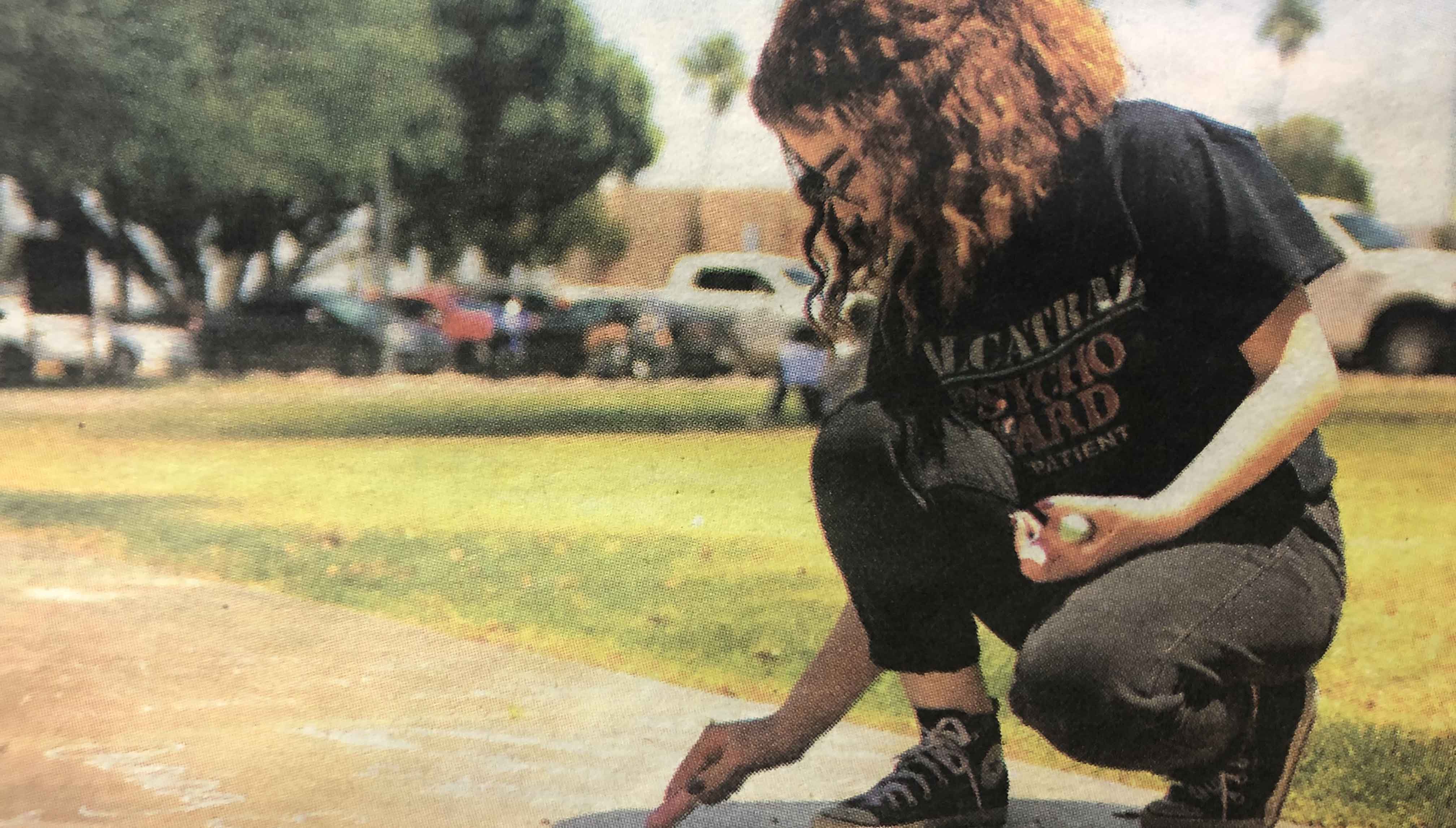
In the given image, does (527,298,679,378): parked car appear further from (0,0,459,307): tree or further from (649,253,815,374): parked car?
(0,0,459,307): tree

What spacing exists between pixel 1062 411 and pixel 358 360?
1438 millimetres

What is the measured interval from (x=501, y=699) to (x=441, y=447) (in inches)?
20.8

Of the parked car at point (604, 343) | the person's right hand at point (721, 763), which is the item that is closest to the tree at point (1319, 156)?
the parked car at point (604, 343)

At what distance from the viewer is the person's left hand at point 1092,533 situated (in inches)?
69.6

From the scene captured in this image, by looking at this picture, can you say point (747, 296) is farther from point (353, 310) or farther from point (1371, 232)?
point (1371, 232)

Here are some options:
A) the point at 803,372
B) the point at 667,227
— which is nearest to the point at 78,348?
the point at 667,227

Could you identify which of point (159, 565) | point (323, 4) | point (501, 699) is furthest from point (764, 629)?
point (323, 4)

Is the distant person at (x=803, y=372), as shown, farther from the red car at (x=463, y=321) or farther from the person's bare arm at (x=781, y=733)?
the red car at (x=463, y=321)

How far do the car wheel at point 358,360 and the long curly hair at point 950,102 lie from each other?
3.46 ft

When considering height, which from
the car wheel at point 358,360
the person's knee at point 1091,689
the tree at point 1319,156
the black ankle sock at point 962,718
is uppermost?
the tree at point 1319,156

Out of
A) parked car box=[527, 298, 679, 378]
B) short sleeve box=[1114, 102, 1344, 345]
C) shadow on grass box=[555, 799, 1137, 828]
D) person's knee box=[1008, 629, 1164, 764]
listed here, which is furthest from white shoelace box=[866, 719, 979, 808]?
parked car box=[527, 298, 679, 378]

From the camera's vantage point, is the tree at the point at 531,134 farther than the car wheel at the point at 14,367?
No

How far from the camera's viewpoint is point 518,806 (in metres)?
2.19

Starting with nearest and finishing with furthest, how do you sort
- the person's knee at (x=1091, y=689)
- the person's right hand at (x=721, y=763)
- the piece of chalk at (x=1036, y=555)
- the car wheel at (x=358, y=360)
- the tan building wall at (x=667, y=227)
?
the person's knee at (x=1091, y=689) → the piece of chalk at (x=1036, y=555) → the person's right hand at (x=721, y=763) → the tan building wall at (x=667, y=227) → the car wheel at (x=358, y=360)
